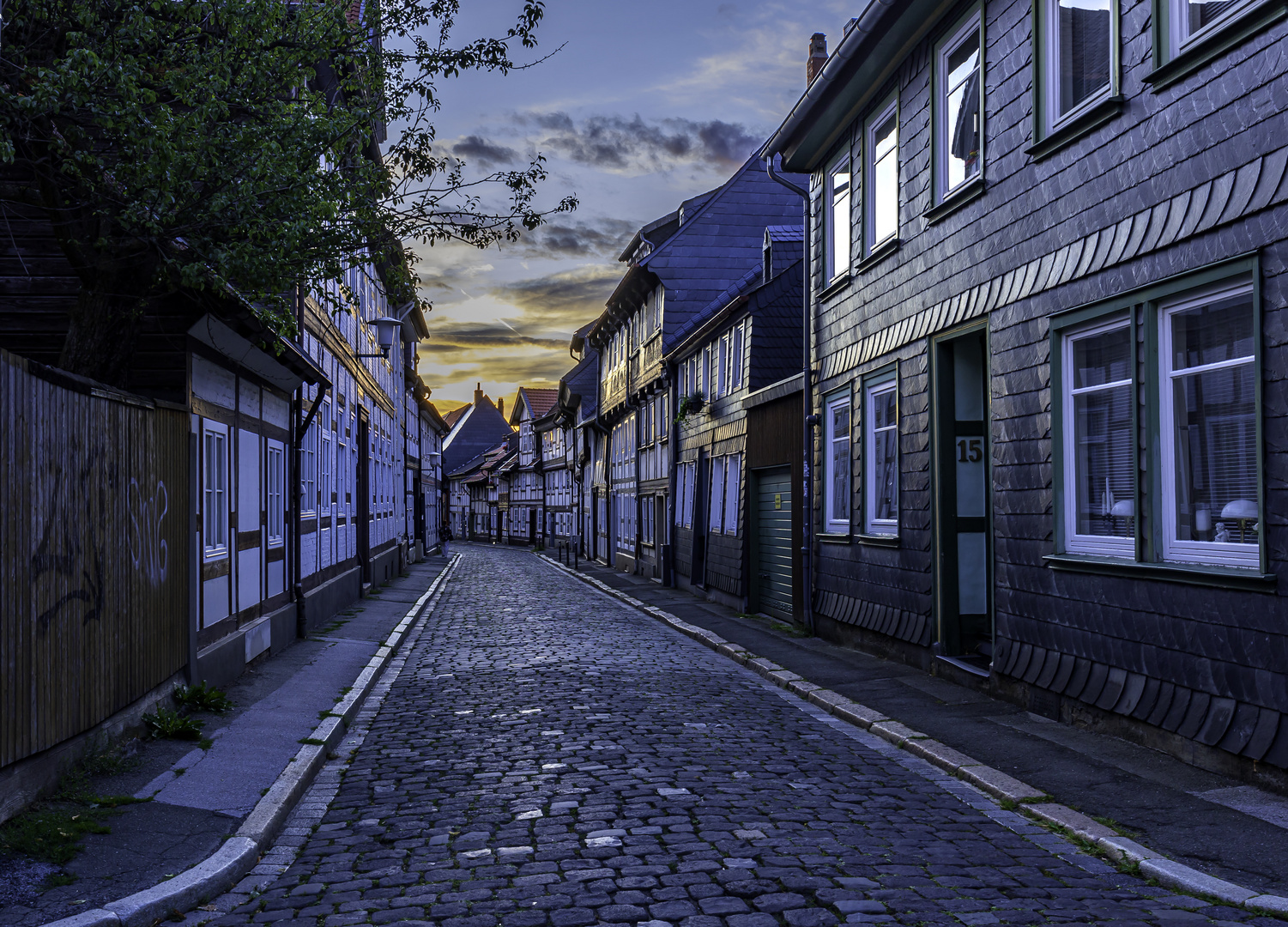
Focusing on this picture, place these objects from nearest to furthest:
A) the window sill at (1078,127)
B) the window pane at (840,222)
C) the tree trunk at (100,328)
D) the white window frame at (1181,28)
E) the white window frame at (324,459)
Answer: the white window frame at (1181,28)
the window sill at (1078,127)
the tree trunk at (100,328)
the window pane at (840,222)
the white window frame at (324,459)

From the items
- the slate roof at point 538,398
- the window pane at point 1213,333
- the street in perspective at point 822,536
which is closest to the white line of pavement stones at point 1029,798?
the street in perspective at point 822,536

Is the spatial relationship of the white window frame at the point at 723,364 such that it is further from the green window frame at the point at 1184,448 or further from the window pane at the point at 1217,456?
the window pane at the point at 1217,456

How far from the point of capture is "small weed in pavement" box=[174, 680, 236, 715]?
346 inches

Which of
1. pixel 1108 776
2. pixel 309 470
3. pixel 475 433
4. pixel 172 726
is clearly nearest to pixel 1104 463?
pixel 1108 776

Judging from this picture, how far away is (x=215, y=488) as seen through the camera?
1083cm

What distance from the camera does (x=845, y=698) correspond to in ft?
32.5

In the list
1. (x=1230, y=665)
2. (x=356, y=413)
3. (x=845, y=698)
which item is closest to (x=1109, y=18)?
(x=1230, y=665)

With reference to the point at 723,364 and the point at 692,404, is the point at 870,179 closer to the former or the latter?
the point at 723,364

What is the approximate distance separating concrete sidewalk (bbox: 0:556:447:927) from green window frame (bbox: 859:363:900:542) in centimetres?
594

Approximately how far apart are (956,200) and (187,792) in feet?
26.2

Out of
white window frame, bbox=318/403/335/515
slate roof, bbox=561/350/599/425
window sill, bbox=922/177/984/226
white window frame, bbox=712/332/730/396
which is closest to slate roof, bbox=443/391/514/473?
slate roof, bbox=561/350/599/425

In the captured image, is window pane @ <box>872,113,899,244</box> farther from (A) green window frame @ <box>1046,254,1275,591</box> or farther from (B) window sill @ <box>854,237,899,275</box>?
(A) green window frame @ <box>1046,254,1275,591</box>

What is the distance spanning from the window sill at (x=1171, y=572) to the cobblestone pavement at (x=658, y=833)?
183cm

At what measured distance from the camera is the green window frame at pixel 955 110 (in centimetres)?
992
